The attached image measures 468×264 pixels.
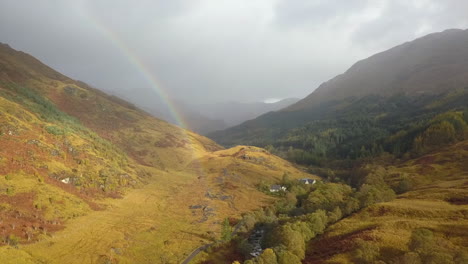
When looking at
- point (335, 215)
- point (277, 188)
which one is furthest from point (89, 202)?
point (277, 188)

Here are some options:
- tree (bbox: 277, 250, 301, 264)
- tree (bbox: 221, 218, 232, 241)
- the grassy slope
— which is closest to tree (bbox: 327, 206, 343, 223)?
the grassy slope

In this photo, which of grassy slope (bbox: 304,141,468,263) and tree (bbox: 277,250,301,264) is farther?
grassy slope (bbox: 304,141,468,263)

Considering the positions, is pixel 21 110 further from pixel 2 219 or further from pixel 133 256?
pixel 133 256

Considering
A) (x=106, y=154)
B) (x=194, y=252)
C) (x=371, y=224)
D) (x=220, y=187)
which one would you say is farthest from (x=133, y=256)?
(x=220, y=187)

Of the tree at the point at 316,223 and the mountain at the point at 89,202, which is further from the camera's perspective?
the tree at the point at 316,223

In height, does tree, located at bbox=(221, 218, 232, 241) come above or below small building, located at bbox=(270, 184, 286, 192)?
above

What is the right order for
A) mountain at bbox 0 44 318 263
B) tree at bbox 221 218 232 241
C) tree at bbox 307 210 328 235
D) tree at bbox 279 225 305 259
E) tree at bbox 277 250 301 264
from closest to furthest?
tree at bbox 277 250 301 264
mountain at bbox 0 44 318 263
tree at bbox 279 225 305 259
tree at bbox 307 210 328 235
tree at bbox 221 218 232 241

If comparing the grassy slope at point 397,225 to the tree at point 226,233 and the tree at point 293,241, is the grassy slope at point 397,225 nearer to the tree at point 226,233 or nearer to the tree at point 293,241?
the tree at point 293,241

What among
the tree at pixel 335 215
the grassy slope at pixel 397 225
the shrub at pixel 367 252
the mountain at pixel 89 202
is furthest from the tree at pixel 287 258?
the tree at pixel 335 215

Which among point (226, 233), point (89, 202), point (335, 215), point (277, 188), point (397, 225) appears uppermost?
point (397, 225)

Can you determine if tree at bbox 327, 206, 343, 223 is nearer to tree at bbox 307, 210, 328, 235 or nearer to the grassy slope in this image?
the grassy slope

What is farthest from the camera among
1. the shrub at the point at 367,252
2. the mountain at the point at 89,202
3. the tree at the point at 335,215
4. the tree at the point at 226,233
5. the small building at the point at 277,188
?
the small building at the point at 277,188

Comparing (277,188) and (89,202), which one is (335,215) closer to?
(277,188)
